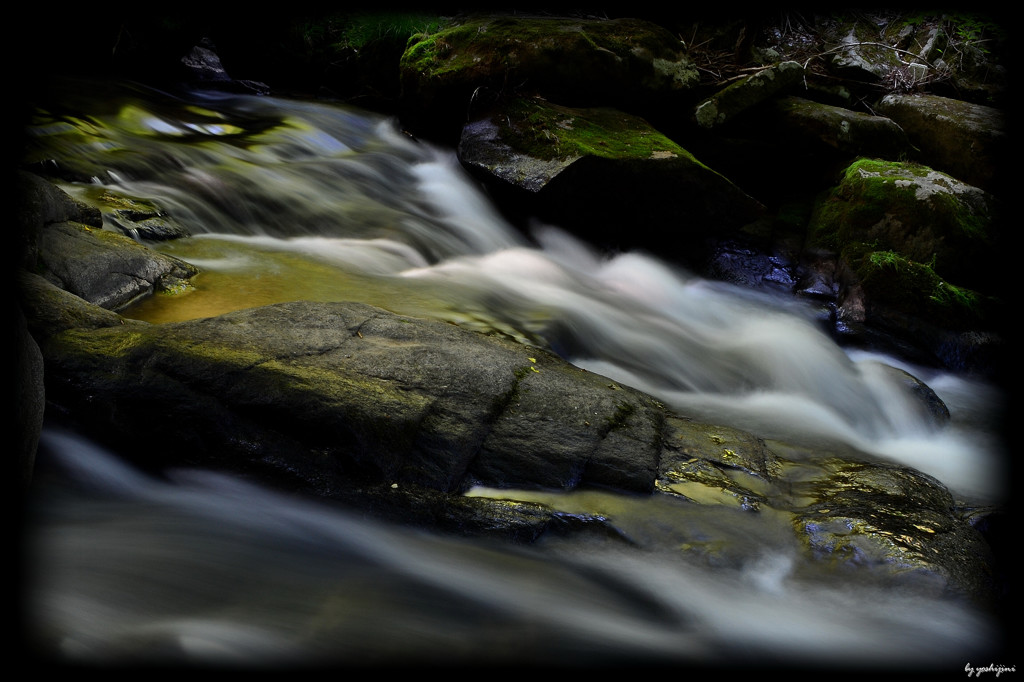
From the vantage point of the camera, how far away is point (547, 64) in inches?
310

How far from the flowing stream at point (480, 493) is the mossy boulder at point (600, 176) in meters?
0.36

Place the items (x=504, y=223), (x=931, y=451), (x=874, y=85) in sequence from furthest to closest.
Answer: (x=874, y=85)
(x=504, y=223)
(x=931, y=451)

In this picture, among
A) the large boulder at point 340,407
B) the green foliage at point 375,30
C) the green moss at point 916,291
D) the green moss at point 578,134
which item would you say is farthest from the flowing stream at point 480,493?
the green foliage at point 375,30

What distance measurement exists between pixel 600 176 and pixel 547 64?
1.78 metres

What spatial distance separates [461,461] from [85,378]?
1.68 meters

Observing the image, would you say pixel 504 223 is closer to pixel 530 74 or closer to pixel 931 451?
pixel 530 74

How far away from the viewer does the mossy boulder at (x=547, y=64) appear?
25.8 feet

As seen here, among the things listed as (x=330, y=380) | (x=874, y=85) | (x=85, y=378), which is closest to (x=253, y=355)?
(x=330, y=380)

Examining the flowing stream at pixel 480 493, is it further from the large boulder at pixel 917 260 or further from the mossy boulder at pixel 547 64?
the mossy boulder at pixel 547 64

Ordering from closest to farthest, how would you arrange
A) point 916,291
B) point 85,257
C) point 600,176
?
point 85,257
point 916,291
point 600,176

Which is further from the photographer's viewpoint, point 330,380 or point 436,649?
point 330,380

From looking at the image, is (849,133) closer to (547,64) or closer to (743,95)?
(743,95)

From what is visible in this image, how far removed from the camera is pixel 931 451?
460cm
